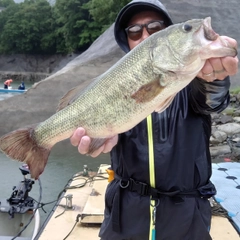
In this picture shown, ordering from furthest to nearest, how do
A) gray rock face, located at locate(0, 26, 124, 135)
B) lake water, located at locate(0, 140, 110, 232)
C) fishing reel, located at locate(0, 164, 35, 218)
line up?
gray rock face, located at locate(0, 26, 124, 135) → lake water, located at locate(0, 140, 110, 232) → fishing reel, located at locate(0, 164, 35, 218)

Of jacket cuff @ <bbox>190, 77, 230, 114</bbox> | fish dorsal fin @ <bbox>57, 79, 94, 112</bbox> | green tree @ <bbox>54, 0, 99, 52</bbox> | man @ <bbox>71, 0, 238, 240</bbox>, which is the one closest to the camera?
jacket cuff @ <bbox>190, 77, 230, 114</bbox>

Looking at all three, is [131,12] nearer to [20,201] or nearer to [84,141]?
[84,141]

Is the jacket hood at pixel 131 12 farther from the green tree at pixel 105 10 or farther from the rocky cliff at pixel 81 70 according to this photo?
the green tree at pixel 105 10

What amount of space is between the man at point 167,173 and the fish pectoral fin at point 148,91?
0.98ft

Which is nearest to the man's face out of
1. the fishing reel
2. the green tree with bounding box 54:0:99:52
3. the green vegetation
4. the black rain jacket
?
the black rain jacket

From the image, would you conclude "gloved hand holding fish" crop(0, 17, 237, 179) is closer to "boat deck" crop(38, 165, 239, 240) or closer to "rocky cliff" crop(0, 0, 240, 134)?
"boat deck" crop(38, 165, 239, 240)

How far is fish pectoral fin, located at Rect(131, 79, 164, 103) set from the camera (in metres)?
2.03

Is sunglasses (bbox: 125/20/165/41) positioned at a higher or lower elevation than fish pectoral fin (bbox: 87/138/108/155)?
higher

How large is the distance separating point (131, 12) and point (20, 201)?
3956 millimetres

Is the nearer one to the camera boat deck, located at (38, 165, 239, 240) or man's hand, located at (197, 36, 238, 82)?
man's hand, located at (197, 36, 238, 82)

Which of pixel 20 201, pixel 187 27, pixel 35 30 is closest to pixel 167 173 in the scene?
pixel 187 27

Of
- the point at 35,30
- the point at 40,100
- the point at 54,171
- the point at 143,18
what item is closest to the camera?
the point at 143,18

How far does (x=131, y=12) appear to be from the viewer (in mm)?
2861

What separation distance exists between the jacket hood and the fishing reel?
3.28 m
